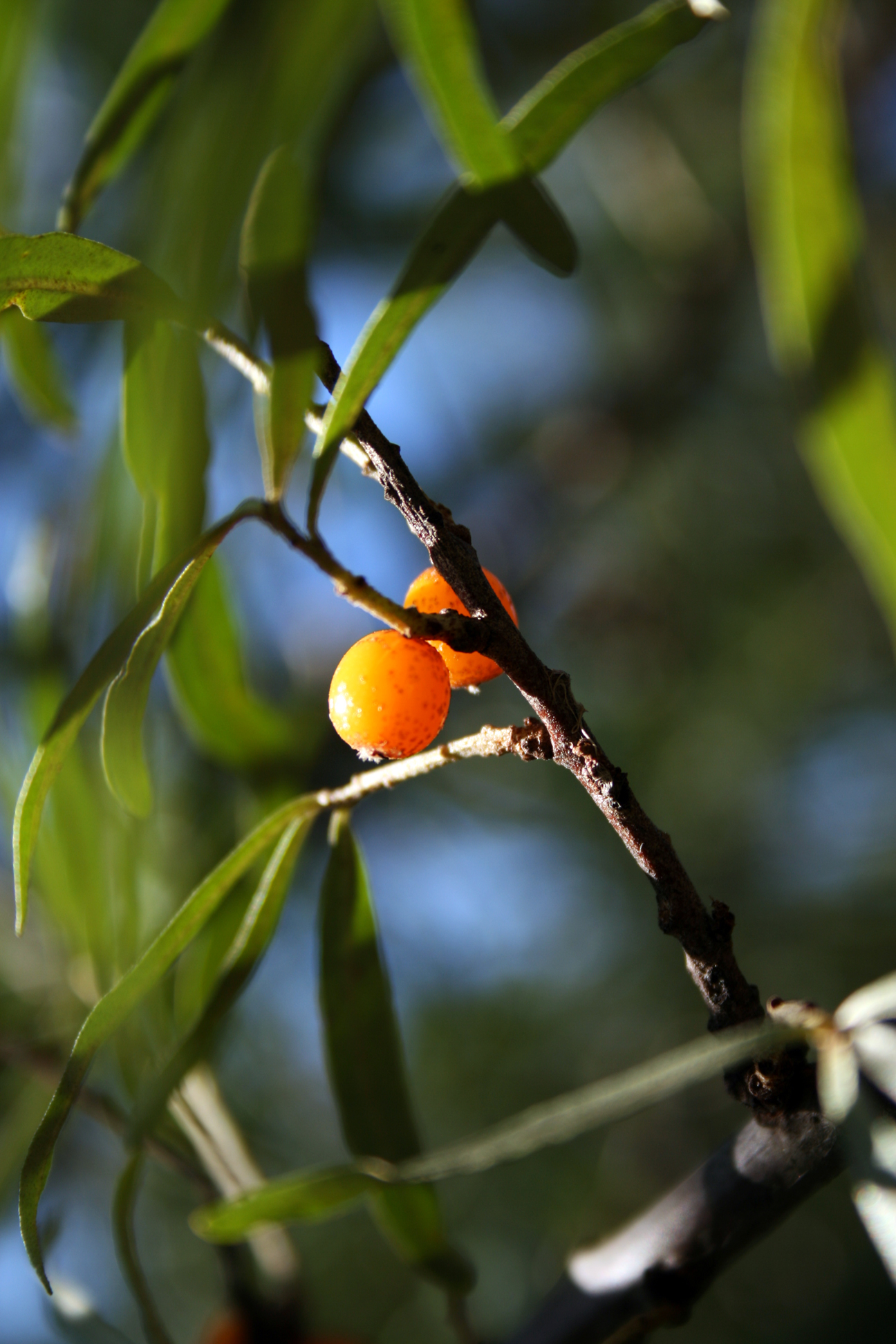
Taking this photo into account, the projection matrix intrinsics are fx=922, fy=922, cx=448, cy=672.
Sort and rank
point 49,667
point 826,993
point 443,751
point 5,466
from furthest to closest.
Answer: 1. point 826,993
2. point 5,466
3. point 49,667
4. point 443,751

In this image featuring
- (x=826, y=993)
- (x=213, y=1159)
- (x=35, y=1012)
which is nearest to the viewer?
(x=213, y=1159)

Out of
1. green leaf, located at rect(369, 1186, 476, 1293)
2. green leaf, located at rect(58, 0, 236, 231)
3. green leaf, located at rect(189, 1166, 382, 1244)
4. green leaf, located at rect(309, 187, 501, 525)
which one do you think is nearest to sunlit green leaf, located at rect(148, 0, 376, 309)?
green leaf, located at rect(58, 0, 236, 231)

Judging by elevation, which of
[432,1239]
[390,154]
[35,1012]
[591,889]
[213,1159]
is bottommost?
[591,889]

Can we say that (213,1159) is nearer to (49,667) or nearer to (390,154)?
(49,667)

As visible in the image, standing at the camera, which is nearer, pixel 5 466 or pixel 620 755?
pixel 5 466

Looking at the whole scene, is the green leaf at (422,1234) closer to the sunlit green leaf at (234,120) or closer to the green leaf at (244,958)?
the green leaf at (244,958)

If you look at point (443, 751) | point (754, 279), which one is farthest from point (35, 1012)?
point (754, 279)

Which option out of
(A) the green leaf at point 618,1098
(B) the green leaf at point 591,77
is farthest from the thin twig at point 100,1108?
(B) the green leaf at point 591,77
